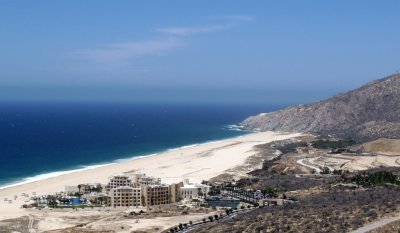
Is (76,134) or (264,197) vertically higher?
(76,134)

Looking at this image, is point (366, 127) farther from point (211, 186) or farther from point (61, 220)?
point (61, 220)

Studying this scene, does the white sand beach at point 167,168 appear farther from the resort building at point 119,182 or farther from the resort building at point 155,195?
the resort building at point 155,195

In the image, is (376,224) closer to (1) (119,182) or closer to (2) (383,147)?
(1) (119,182)

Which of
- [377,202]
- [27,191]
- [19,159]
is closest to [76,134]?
[19,159]

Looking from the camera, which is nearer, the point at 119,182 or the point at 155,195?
the point at 155,195

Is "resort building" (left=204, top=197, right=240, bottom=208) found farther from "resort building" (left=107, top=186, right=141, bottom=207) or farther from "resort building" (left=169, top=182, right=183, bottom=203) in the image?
"resort building" (left=107, top=186, right=141, bottom=207)

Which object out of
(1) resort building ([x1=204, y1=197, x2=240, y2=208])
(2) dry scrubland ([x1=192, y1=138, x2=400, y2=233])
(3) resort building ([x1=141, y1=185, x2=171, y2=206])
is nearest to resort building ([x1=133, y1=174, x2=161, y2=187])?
(3) resort building ([x1=141, y1=185, x2=171, y2=206])

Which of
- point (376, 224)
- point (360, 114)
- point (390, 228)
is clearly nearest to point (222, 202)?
point (376, 224)

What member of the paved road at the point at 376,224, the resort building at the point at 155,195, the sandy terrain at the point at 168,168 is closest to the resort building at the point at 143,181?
the resort building at the point at 155,195
